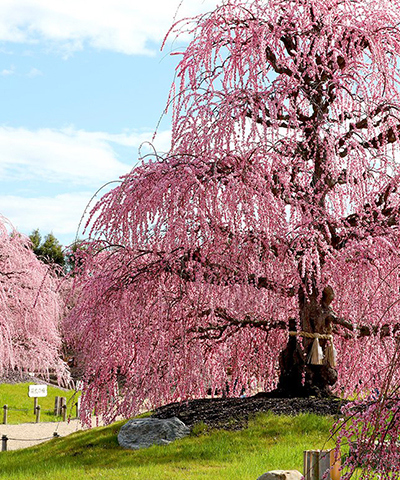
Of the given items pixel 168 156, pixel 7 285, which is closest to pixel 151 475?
pixel 168 156

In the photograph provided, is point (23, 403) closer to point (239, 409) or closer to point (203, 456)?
point (239, 409)

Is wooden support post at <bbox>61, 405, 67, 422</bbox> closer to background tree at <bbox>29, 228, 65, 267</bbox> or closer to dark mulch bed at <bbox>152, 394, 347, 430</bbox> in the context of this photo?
dark mulch bed at <bbox>152, 394, 347, 430</bbox>

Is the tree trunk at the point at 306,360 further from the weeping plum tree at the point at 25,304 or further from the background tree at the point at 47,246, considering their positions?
the background tree at the point at 47,246

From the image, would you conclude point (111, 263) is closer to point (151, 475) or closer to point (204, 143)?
point (204, 143)

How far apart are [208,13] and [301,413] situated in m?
5.62

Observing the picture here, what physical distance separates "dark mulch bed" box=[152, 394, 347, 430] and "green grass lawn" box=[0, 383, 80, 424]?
6.94 meters

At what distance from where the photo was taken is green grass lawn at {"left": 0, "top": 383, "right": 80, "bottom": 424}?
18.6 meters

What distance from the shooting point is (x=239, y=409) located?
938 cm

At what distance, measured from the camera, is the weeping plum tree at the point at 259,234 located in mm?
7750

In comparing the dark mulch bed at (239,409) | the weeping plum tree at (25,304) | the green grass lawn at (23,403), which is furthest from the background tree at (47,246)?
the dark mulch bed at (239,409)

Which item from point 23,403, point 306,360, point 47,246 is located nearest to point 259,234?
point 306,360

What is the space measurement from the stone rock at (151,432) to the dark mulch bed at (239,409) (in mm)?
283

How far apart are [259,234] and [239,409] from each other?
2.99 m

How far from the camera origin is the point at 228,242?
795cm
